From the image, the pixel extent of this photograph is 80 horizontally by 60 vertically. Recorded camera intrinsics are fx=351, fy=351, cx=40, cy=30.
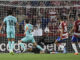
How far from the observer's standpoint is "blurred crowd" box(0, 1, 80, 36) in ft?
67.1

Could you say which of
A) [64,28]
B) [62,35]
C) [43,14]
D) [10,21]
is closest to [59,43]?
[62,35]

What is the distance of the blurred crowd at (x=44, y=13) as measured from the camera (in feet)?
67.1

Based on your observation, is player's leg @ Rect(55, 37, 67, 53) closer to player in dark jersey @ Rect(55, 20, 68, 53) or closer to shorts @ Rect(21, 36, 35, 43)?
player in dark jersey @ Rect(55, 20, 68, 53)

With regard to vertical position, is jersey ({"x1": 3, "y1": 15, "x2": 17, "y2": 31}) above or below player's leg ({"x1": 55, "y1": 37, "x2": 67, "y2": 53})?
above

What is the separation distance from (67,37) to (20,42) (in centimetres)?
262

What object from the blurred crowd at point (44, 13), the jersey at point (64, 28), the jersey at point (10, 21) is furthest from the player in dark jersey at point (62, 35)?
the jersey at point (10, 21)


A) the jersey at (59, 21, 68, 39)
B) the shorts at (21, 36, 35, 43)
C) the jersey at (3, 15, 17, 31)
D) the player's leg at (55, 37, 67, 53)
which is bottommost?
the player's leg at (55, 37, 67, 53)

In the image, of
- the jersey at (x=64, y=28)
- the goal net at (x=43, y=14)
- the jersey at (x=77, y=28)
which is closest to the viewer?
the jersey at (x=77, y=28)

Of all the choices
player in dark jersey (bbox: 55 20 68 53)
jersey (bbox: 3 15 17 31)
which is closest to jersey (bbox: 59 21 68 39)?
player in dark jersey (bbox: 55 20 68 53)

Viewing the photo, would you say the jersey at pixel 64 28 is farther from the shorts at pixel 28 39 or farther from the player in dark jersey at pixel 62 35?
the shorts at pixel 28 39

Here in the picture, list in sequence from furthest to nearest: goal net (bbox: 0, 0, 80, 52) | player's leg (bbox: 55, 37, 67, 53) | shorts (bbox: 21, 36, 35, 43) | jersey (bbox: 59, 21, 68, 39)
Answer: goal net (bbox: 0, 0, 80, 52)
player's leg (bbox: 55, 37, 67, 53)
jersey (bbox: 59, 21, 68, 39)
shorts (bbox: 21, 36, 35, 43)

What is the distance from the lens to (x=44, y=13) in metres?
20.8

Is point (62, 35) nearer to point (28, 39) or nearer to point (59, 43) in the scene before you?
point (59, 43)

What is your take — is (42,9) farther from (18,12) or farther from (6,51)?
(6,51)
